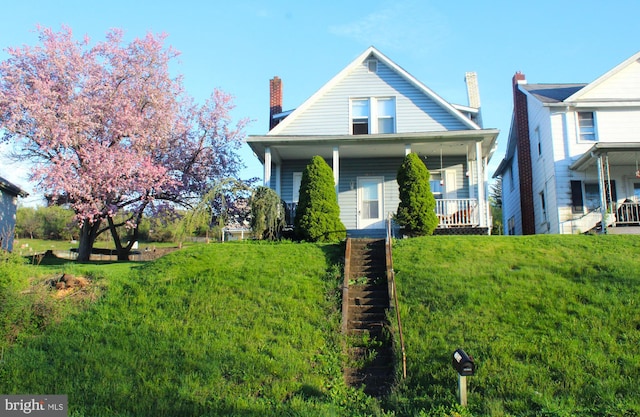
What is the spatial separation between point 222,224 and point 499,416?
43.3ft

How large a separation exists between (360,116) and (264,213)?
5899 millimetres

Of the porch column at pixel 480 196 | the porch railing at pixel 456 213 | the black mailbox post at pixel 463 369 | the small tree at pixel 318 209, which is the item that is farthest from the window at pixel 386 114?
the black mailbox post at pixel 463 369

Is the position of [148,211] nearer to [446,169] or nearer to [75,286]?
[75,286]

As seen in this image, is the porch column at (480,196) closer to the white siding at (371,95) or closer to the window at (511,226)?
the white siding at (371,95)

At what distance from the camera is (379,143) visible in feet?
69.3

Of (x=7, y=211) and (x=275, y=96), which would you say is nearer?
(x=7, y=211)

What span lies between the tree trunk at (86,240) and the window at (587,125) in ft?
56.4

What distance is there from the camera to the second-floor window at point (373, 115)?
22406 millimetres

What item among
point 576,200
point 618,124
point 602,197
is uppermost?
point 618,124

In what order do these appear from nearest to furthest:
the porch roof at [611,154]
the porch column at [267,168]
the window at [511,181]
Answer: the porch roof at [611,154] < the porch column at [267,168] < the window at [511,181]

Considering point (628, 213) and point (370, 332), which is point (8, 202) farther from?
point (628, 213)

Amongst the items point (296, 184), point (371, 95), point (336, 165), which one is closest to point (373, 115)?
point (371, 95)

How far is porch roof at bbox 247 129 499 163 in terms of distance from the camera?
20656mm

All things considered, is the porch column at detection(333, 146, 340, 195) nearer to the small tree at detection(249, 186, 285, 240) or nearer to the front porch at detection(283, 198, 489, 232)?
the front porch at detection(283, 198, 489, 232)
